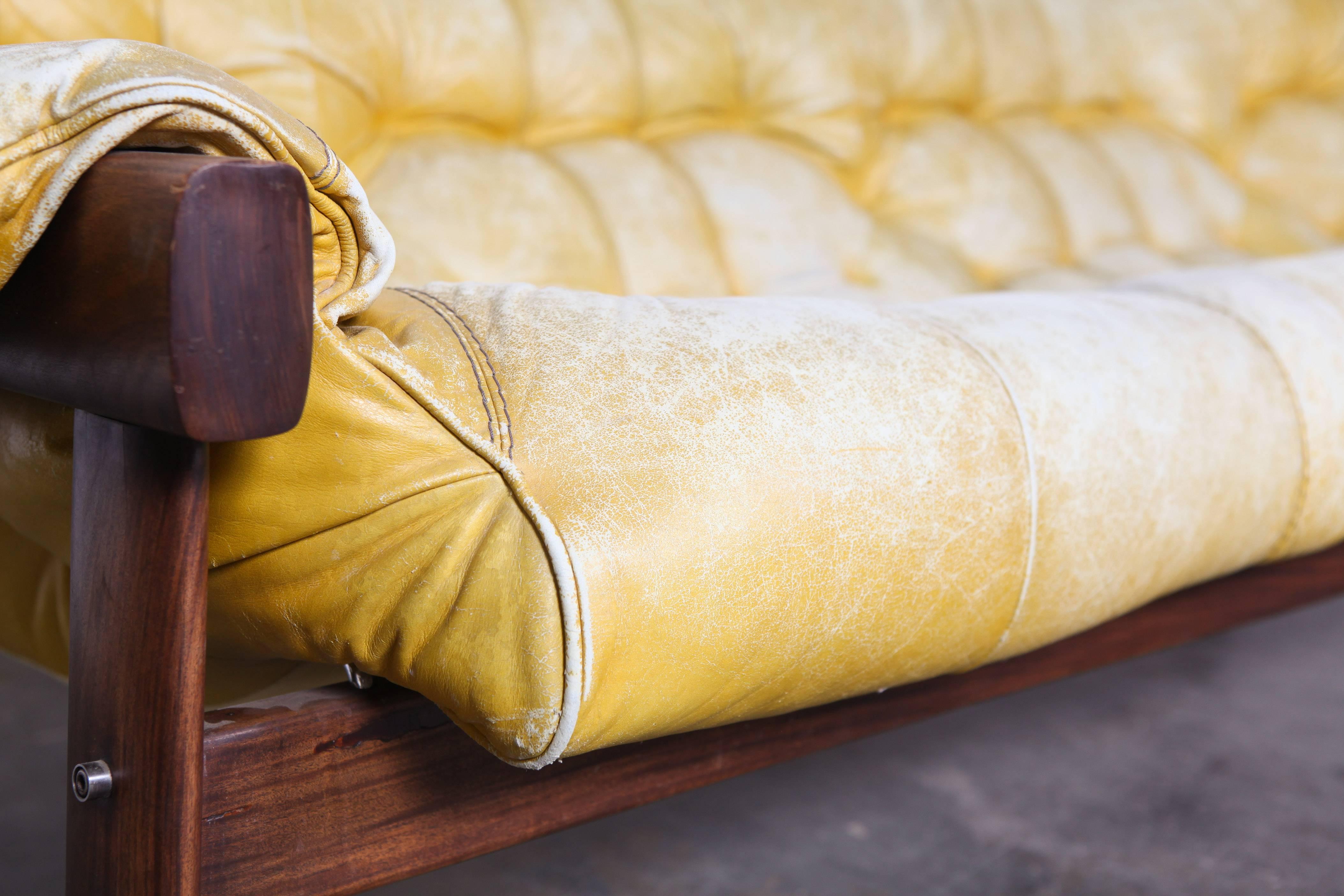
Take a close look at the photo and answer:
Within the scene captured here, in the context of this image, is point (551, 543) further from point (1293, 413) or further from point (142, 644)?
point (1293, 413)

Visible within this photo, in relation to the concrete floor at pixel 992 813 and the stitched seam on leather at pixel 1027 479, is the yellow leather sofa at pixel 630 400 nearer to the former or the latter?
the stitched seam on leather at pixel 1027 479

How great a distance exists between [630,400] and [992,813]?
2.52 feet

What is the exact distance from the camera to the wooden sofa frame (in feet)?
→ 1.27

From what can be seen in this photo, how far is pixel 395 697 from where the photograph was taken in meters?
0.58

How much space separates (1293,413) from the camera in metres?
0.86

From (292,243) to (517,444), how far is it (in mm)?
139

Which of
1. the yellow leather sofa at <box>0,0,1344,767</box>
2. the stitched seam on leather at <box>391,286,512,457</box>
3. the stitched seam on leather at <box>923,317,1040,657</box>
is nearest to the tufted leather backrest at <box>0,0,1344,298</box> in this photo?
the yellow leather sofa at <box>0,0,1344,767</box>

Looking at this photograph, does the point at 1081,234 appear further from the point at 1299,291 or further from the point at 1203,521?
the point at 1203,521

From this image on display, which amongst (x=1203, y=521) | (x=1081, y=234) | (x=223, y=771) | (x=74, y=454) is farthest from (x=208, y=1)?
(x=1081, y=234)

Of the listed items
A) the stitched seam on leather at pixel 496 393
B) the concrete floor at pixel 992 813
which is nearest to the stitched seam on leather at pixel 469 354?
the stitched seam on leather at pixel 496 393

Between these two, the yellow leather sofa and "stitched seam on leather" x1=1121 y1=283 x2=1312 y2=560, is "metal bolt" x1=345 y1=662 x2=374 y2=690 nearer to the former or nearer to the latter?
the yellow leather sofa

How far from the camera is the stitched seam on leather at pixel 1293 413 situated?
865mm

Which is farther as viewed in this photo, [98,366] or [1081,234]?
[1081,234]

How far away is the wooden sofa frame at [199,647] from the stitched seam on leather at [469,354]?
3.9 inches
